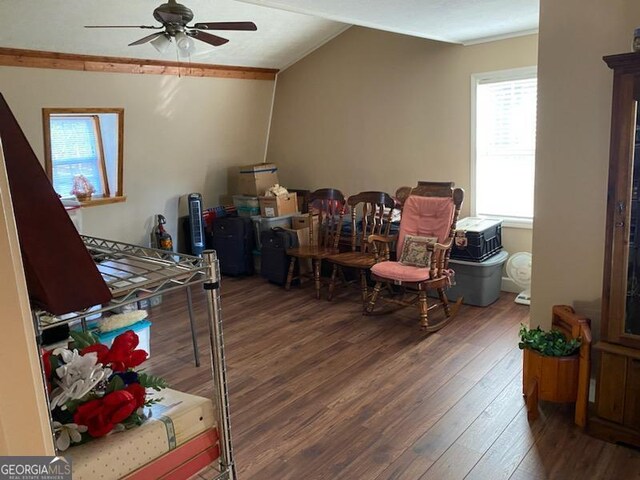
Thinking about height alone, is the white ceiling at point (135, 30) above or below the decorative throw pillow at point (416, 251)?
above

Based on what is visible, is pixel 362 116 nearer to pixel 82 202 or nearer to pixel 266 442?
pixel 82 202

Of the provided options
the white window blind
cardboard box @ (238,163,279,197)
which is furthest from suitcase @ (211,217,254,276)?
the white window blind

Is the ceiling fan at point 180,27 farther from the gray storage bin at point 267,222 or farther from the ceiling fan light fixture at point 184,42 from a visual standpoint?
the gray storage bin at point 267,222

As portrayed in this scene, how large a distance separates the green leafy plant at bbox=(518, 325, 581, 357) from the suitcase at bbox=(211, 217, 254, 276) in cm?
358

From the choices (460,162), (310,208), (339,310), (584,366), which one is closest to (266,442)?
(584,366)

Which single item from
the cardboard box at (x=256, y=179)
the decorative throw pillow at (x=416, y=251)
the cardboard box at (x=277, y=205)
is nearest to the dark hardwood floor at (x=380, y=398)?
the decorative throw pillow at (x=416, y=251)

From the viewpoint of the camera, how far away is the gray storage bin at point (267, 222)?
590 centimetres

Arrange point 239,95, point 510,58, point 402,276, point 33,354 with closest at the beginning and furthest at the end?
1. point 33,354
2. point 402,276
3. point 510,58
4. point 239,95

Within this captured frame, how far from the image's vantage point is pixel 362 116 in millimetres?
5840

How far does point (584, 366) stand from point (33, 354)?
269 centimetres

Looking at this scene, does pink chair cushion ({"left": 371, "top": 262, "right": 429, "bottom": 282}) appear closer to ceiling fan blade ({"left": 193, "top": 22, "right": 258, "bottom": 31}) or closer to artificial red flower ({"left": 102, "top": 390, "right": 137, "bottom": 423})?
ceiling fan blade ({"left": 193, "top": 22, "right": 258, "bottom": 31})

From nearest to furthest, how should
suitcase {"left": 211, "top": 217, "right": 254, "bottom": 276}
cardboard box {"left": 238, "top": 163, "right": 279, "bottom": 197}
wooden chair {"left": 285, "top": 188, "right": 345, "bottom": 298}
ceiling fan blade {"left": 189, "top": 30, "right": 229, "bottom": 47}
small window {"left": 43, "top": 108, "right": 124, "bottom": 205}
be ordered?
ceiling fan blade {"left": 189, "top": 30, "right": 229, "bottom": 47} → small window {"left": 43, "top": 108, "right": 124, "bottom": 205} → wooden chair {"left": 285, "top": 188, "right": 345, "bottom": 298} → suitcase {"left": 211, "top": 217, "right": 254, "bottom": 276} → cardboard box {"left": 238, "top": 163, "right": 279, "bottom": 197}

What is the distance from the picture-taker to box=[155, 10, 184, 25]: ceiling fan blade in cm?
308

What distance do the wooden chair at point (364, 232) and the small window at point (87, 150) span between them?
2.43 metres
